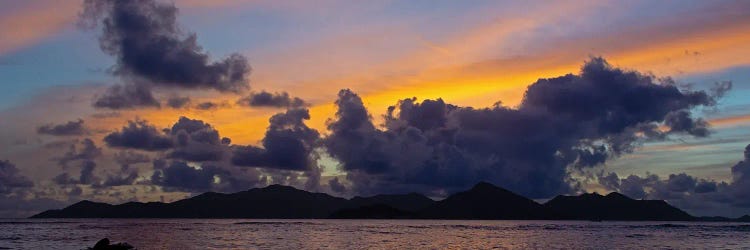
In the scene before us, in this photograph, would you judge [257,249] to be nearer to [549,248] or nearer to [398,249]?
[398,249]

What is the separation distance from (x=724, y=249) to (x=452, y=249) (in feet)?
193

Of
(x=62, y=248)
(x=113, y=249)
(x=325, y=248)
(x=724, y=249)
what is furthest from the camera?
(x=724, y=249)

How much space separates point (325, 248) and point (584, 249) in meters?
52.2

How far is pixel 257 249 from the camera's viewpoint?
127 meters

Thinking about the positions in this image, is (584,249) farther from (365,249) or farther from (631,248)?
(365,249)

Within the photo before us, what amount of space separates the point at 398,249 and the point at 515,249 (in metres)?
Answer: 24.0

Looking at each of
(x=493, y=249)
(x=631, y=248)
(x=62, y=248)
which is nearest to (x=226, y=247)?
(x=62, y=248)

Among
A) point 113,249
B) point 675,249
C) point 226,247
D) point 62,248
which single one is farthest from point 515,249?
point 62,248

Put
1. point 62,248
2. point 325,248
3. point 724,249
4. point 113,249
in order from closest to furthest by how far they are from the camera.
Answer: point 113,249 → point 62,248 → point 325,248 → point 724,249

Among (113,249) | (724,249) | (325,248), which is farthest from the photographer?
(724,249)

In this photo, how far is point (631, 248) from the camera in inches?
5709

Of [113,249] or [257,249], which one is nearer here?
[113,249]

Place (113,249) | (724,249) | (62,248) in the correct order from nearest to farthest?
(113,249) → (62,248) → (724,249)

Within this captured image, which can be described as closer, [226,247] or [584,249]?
[226,247]
